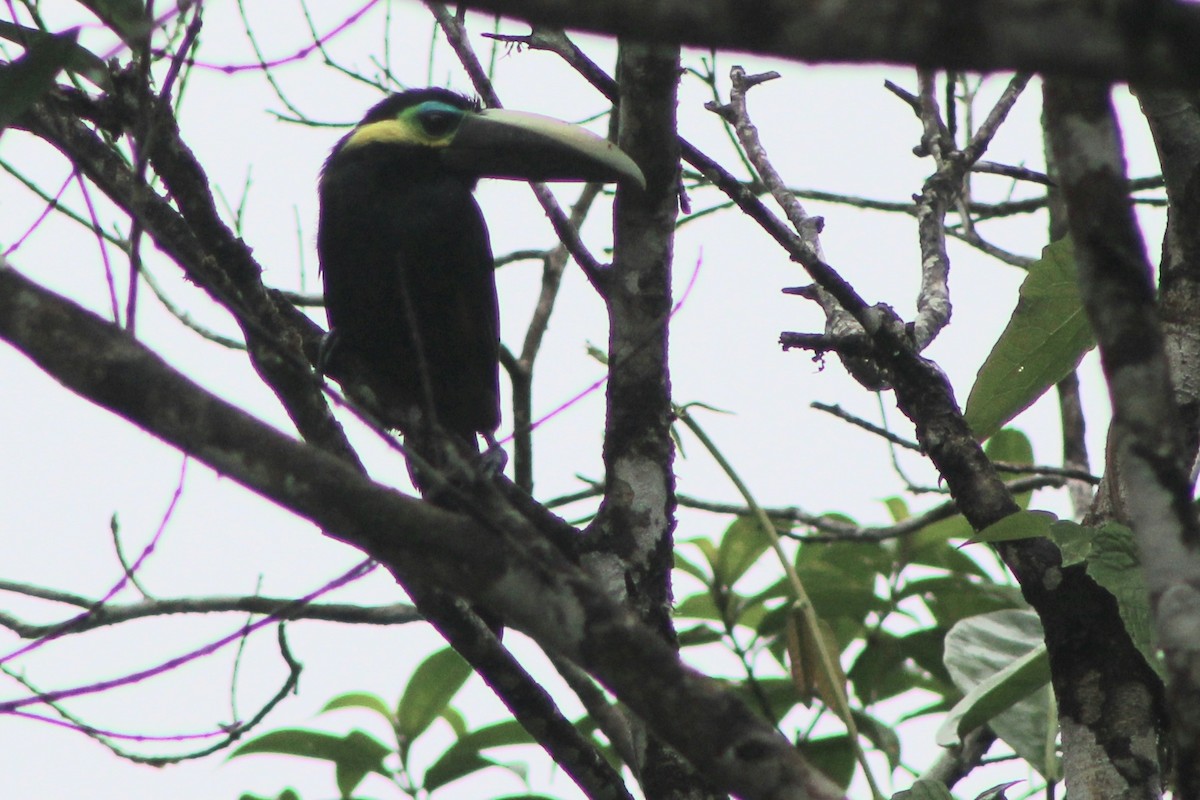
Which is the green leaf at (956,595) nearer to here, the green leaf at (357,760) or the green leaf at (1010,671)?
the green leaf at (1010,671)

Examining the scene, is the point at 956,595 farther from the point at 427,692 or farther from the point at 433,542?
the point at 433,542

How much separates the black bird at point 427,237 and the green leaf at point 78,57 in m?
1.47

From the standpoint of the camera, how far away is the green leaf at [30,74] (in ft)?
5.60

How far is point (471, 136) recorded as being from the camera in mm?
4191

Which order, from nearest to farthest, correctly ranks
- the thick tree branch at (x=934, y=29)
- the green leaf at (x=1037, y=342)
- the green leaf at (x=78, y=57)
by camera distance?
the thick tree branch at (x=934, y=29)
the green leaf at (x=78, y=57)
the green leaf at (x=1037, y=342)

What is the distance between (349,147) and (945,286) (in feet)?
6.70

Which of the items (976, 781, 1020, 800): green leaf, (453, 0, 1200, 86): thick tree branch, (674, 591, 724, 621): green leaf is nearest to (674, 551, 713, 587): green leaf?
(674, 591, 724, 621): green leaf

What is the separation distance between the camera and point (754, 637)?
385cm

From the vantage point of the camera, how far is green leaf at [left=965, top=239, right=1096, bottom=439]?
98.9 inches

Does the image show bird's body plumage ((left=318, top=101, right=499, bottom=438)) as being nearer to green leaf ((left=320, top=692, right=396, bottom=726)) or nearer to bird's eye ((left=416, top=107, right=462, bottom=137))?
bird's eye ((left=416, top=107, right=462, bottom=137))

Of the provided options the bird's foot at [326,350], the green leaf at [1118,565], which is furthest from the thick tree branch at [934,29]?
the bird's foot at [326,350]

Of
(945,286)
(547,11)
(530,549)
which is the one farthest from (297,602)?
(945,286)

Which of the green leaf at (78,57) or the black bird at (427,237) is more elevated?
the black bird at (427,237)

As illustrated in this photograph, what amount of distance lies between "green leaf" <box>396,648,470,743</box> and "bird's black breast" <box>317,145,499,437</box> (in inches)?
28.7
